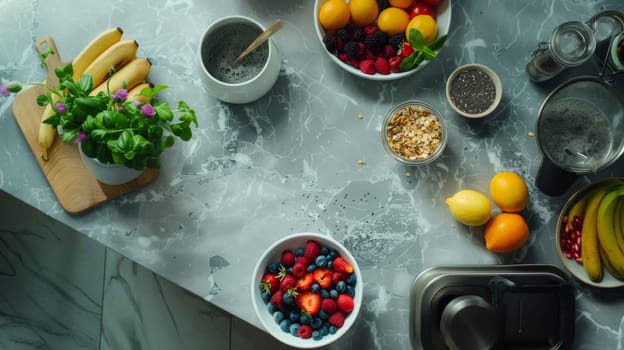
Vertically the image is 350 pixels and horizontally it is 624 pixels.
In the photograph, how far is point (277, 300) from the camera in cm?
108

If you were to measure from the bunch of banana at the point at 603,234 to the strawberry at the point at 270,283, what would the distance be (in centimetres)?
62

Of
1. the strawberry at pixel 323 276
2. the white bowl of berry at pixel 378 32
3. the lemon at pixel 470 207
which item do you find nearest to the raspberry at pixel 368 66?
the white bowl of berry at pixel 378 32

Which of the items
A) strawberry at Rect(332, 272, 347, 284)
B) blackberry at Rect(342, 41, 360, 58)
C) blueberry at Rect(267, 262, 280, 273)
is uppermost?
blackberry at Rect(342, 41, 360, 58)

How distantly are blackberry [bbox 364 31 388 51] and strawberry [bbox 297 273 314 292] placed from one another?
48 centimetres

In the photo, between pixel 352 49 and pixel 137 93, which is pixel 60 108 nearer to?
pixel 137 93

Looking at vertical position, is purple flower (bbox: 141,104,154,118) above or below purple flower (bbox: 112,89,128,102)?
below

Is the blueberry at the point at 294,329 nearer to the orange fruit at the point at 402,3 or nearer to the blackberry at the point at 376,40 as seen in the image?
the blackberry at the point at 376,40

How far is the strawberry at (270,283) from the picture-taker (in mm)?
1086

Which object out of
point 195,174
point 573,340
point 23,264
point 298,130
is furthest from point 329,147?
point 23,264

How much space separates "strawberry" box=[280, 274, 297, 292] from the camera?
1084 millimetres

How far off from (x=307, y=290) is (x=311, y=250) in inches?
3.0

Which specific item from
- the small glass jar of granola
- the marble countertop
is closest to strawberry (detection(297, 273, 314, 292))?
the marble countertop

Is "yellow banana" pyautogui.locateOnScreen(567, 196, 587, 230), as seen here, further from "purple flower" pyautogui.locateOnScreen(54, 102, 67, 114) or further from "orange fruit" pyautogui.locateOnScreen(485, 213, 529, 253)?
"purple flower" pyautogui.locateOnScreen(54, 102, 67, 114)

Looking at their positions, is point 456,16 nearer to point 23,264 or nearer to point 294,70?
point 294,70
